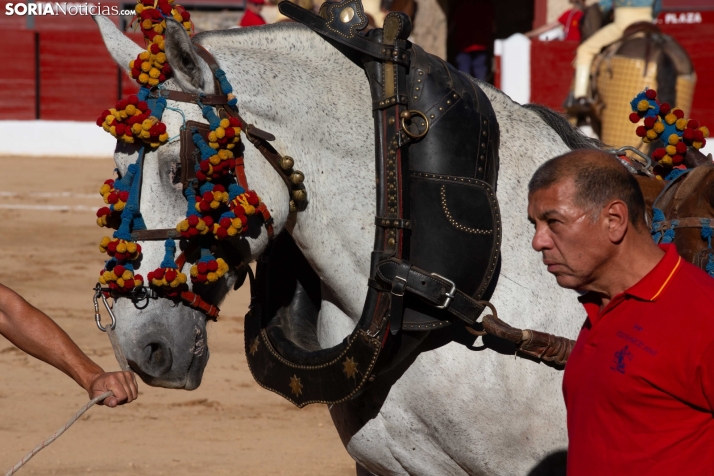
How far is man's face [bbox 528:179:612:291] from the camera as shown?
1.85 metres

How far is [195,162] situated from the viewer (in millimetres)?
2361

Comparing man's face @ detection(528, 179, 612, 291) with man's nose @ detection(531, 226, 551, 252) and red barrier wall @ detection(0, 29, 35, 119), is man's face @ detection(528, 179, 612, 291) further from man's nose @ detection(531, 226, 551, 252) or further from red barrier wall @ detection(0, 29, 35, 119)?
red barrier wall @ detection(0, 29, 35, 119)

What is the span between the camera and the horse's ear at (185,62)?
7.40 ft

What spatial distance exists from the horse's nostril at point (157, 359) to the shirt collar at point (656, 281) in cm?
119

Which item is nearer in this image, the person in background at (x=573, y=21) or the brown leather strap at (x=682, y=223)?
the brown leather strap at (x=682, y=223)

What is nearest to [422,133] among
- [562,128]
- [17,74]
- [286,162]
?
[286,162]

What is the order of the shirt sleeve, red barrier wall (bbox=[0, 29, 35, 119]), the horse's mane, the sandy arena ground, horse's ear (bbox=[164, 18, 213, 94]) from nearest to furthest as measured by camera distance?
the shirt sleeve < horse's ear (bbox=[164, 18, 213, 94]) < the horse's mane < the sandy arena ground < red barrier wall (bbox=[0, 29, 35, 119])

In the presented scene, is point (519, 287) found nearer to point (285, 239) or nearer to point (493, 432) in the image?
point (493, 432)

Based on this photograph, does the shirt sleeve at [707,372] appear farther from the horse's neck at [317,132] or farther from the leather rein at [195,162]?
the leather rein at [195,162]

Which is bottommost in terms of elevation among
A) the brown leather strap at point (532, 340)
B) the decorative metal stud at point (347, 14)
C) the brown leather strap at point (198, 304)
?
the brown leather strap at point (532, 340)

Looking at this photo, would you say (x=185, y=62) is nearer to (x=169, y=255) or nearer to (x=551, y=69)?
(x=169, y=255)

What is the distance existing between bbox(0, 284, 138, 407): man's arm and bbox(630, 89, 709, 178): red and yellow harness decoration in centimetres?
166

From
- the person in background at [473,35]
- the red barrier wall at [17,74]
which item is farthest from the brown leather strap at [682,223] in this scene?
the red barrier wall at [17,74]

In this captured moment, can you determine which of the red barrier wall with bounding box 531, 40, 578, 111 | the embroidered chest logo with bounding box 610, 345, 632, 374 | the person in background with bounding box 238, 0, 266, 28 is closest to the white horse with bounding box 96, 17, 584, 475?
the embroidered chest logo with bounding box 610, 345, 632, 374
